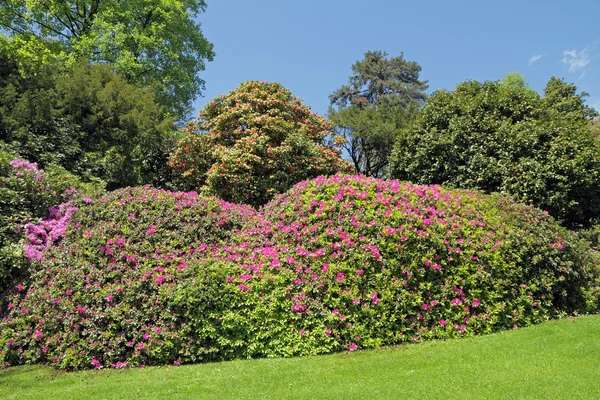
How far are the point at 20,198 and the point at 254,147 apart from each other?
262 inches

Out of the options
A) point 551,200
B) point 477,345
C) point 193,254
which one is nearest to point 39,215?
point 193,254

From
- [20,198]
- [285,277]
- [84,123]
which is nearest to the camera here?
[285,277]

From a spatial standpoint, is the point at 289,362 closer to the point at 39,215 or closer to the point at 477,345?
the point at 477,345

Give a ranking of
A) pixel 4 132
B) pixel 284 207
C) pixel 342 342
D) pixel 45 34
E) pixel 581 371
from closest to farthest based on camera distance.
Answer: pixel 581 371 → pixel 342 342 → pixel 284 207 → pixel 4 132 → pixel 45 34

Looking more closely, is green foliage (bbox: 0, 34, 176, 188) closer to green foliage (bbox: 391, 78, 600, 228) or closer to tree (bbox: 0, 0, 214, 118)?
tree (bbox: 0, 0, 214, 118)

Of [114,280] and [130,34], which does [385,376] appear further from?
[130,34]

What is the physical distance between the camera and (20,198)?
30.4 feet

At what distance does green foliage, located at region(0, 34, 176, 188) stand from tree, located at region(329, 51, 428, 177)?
1511cm

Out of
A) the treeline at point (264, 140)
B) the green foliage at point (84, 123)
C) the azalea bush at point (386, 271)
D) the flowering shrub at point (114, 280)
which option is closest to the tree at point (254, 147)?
the treeline at point (264, 140)

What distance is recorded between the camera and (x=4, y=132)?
12.4m

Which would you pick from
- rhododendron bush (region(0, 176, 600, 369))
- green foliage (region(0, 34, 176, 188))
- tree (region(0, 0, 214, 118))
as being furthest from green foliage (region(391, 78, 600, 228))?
tree (region(0, 0, 214, 118))

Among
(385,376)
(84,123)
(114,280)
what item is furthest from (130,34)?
(385,376)

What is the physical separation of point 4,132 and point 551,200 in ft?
54.3

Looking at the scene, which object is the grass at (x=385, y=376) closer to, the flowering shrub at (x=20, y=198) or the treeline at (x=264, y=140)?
the flowering shrub at (x=20, y=198)
